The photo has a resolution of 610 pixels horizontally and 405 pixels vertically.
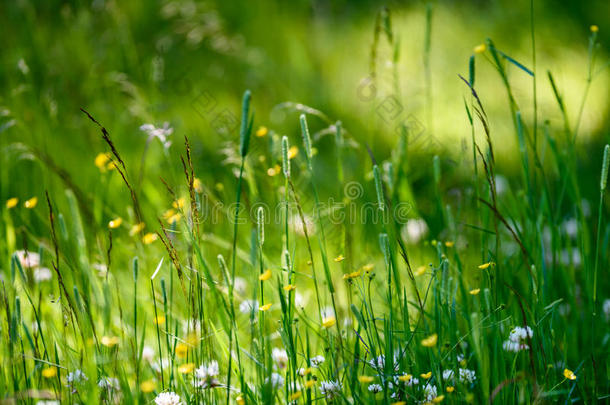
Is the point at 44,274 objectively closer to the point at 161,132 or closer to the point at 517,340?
the point at 161,132

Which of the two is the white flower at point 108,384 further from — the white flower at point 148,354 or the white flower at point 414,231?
the white flower at point 414,231

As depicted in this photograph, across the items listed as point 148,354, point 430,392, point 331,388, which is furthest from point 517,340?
point 148,354

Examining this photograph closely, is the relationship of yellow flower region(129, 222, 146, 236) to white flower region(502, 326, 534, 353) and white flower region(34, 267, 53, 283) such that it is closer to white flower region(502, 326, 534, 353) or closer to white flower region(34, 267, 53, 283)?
white flower region(34, 267, 53, 283)

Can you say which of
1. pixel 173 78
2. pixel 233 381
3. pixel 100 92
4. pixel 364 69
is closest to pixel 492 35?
pixel 364 69

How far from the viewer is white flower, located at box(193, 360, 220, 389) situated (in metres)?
1.03

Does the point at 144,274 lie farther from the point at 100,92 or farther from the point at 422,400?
the point at 100,92

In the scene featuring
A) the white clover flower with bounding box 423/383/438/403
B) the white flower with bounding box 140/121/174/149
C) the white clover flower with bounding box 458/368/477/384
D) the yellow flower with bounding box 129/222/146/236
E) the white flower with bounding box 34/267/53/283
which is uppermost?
the white flower with bounding box 140/121/174/149

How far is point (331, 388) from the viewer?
3.53 feet

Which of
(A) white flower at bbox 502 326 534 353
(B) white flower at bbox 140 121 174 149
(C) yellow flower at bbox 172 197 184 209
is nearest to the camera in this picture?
(C) yellow flower at bbox 172 197 184 209

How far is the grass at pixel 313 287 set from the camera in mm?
1058

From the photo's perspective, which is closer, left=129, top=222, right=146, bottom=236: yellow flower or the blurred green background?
left=129, top=222, right=146, bottom=236: yellow flower

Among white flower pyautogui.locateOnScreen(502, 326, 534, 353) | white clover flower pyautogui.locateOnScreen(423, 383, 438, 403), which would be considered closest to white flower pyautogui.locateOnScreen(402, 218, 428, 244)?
white flower pyautogui.locateOnScreen(502, 326, 534, 353)

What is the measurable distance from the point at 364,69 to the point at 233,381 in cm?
227

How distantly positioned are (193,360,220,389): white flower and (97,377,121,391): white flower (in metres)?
0.15
